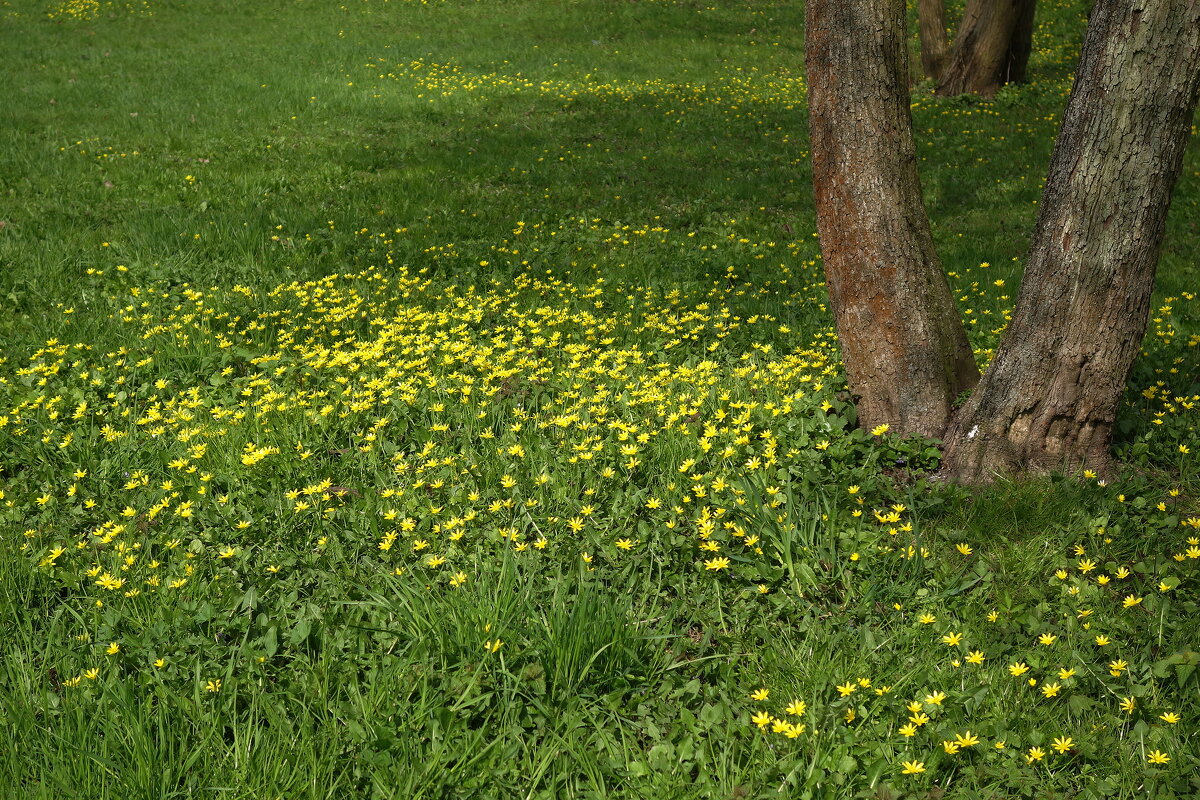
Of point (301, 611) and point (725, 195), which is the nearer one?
point (301, 611)

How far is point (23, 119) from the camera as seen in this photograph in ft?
38.7

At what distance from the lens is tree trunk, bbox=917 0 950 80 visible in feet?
45.9

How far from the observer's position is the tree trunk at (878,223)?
3676 millimetres

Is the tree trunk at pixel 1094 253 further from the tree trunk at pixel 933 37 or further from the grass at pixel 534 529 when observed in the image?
the tree trunk at pixel 933 37

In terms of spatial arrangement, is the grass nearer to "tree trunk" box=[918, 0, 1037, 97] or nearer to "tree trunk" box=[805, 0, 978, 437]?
"tree trunk" box=[805, 0, 978, 437]

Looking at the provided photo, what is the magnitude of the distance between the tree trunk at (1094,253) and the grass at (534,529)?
22 centimetres

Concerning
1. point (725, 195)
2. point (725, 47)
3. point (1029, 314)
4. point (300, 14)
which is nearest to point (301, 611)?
point (1029, 314)

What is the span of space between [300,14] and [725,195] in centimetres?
1643

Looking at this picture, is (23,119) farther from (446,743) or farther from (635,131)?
(446,743)

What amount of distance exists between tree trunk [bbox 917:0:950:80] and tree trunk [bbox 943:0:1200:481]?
12.1m

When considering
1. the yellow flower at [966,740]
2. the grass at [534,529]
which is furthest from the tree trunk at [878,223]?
the yellow flower at [966,740]

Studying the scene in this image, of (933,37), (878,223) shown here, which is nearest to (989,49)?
(933,37)

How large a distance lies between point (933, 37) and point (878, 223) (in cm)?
1242

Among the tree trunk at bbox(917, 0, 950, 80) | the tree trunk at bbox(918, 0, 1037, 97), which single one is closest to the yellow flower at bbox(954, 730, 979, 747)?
the tree trunk at bbox(918, 0, 1037, 97)
